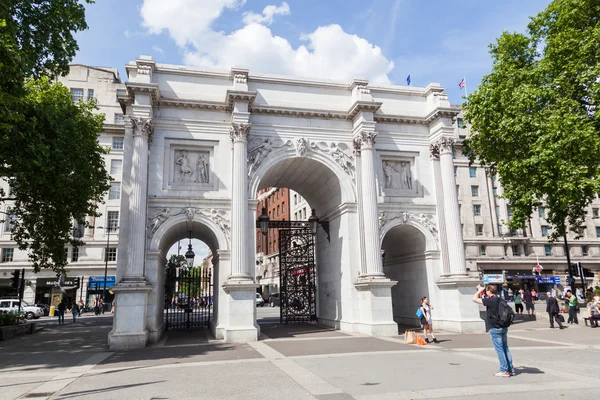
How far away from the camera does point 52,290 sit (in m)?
47.2

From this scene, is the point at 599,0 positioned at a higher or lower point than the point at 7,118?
higher

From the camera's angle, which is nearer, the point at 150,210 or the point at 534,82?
the point at 150,210

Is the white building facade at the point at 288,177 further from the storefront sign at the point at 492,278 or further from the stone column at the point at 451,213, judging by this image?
the storefront sign at the point at 492,278

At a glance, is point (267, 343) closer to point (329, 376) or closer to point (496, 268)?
point (329, 376)

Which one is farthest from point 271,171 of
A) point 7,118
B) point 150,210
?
point 7,118

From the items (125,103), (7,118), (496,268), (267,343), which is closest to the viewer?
(7,118)

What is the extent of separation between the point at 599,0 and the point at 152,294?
78.2 ft

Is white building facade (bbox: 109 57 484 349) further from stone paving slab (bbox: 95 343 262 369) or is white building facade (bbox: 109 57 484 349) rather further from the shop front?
the shop front

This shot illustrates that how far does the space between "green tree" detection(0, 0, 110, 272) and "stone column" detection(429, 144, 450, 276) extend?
17418 mm

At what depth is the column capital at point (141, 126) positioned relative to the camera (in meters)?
18.9

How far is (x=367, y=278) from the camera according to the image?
1942cm

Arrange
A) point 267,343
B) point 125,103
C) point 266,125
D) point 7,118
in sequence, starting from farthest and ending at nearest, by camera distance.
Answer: point 266,125
point 125,103
point 267,343
point 7,118

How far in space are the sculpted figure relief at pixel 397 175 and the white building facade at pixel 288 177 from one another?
0.06m

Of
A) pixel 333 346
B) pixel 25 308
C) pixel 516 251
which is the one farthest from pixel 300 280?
pixel 516 251
